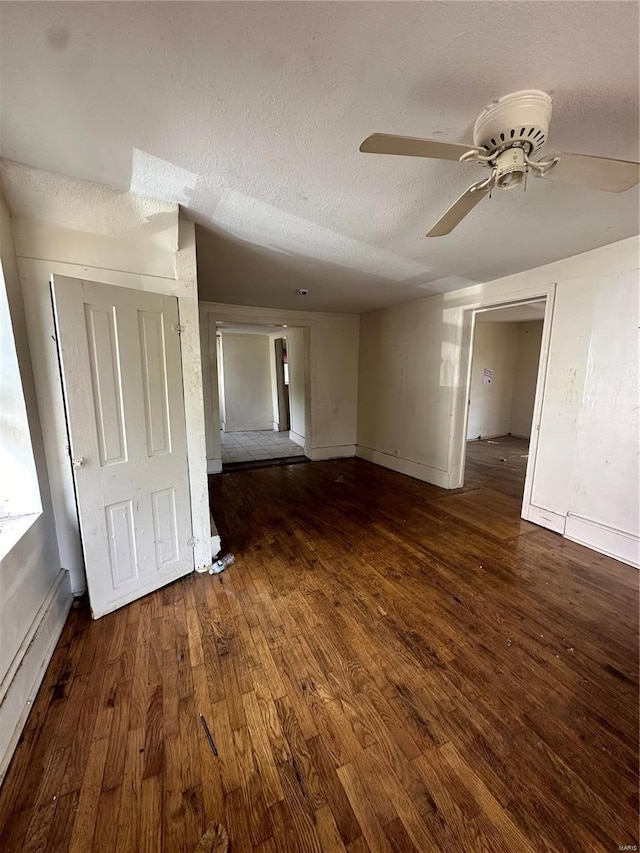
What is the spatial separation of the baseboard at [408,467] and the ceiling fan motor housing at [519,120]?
348 centimetres

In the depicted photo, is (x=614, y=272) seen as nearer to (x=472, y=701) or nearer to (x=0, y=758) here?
(x=472, y=701)

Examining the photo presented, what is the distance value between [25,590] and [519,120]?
2.81 m

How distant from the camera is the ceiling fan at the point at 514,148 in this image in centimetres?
107

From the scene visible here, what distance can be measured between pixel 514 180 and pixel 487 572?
2377mm

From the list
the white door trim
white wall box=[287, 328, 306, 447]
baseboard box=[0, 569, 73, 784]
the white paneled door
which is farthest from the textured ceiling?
white wall box=[287, 328, 306, 447]

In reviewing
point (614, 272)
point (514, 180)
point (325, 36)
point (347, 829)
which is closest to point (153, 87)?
point (325, 36)

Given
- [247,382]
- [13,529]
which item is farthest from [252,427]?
[13,529]

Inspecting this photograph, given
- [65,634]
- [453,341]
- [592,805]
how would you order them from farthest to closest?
1. [453,341]
2. [65,634]
3. [592,805]

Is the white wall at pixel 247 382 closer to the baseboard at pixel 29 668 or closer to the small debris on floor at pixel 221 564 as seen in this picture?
the small debris on floor at pixel 221 564

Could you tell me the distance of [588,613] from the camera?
78.9 inches

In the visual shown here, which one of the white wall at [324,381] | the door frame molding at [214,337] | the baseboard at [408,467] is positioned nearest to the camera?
the baseboard at [408,467]

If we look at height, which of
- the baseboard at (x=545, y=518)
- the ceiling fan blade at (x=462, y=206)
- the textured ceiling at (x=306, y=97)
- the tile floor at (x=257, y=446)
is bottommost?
the tile floor at (x=257, y=446)

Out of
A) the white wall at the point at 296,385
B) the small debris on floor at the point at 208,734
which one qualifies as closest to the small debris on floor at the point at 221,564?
the small debris on floor at the point at 208,734

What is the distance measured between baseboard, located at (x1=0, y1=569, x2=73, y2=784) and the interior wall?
6.71 metres
